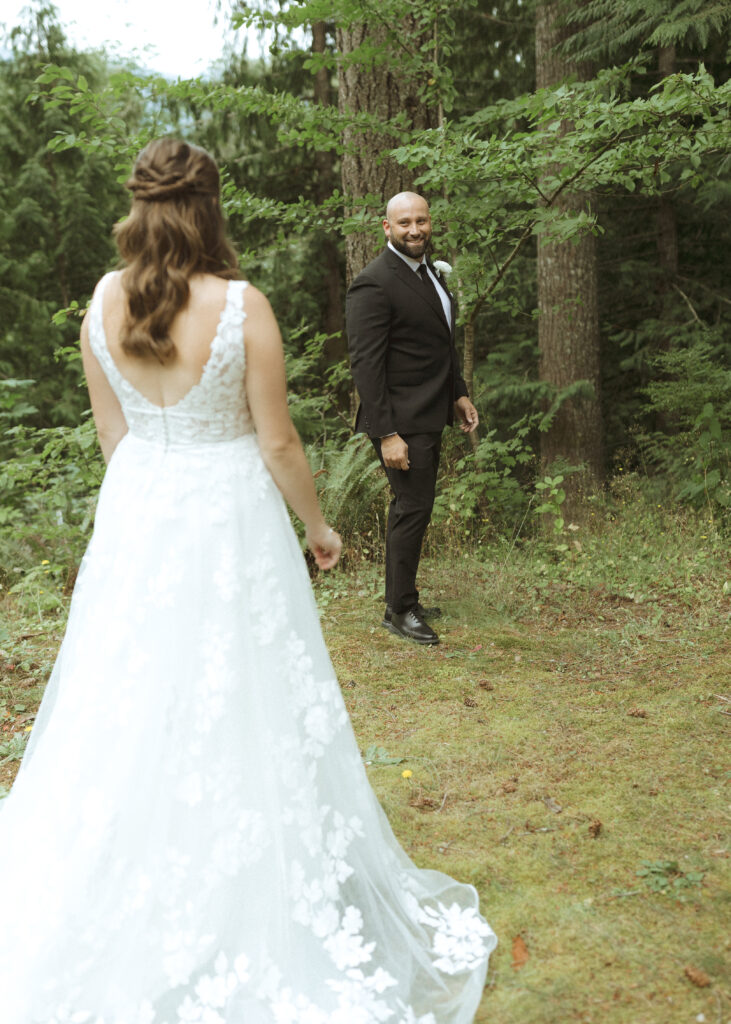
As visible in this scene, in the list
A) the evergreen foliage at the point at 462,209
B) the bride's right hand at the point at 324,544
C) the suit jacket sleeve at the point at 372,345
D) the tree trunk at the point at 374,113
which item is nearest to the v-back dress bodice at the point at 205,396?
the bride's right hand at the point at 324,544

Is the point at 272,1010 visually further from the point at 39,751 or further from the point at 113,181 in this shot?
the point at 113,181

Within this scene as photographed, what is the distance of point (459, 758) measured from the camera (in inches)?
145

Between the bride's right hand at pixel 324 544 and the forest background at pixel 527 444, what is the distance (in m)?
1.21

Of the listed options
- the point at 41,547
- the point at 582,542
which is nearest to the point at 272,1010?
the point at 582,542

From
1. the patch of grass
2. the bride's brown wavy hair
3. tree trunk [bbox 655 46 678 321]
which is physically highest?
tree trunk [bbox 655 46 678 321]

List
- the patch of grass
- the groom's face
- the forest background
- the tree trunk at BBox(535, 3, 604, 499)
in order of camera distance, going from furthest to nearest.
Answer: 1. the tree trunk at BBox(535, 3, 604, 499)
2. the groom's face
3. the forest background
4. the patch of grass

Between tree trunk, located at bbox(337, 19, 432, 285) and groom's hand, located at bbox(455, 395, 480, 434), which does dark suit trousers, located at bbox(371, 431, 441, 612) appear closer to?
groom's hand, located at bbox(455, 395, 480, 434)

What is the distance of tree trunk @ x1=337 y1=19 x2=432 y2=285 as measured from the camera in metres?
6.57

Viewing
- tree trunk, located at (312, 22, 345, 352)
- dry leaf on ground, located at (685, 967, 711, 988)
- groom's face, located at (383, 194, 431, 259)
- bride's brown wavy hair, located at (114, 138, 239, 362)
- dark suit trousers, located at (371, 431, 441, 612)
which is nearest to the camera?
bride's brown wavy hair, located at (114, 138, 239, 362)

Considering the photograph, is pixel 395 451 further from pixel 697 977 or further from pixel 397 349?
pixel 697 977

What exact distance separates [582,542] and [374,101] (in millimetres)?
3899

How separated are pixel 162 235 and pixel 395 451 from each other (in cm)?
281

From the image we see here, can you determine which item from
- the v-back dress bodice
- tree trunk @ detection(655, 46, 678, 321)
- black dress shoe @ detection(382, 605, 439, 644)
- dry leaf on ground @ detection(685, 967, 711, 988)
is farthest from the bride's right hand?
tree trunk @ detection(655, 46, 678, 321)

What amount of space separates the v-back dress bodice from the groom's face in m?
2.78
